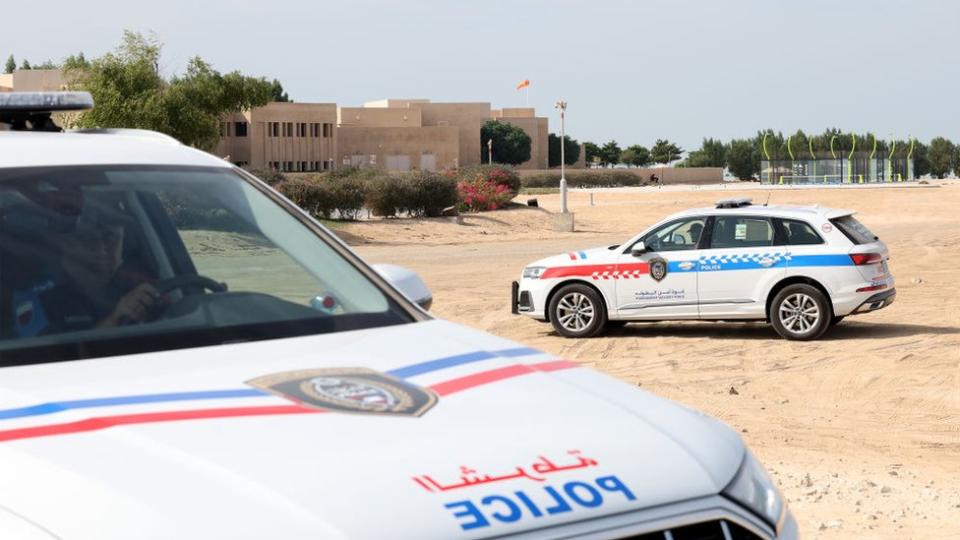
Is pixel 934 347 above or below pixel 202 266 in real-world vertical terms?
below

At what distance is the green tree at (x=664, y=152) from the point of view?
17388cm

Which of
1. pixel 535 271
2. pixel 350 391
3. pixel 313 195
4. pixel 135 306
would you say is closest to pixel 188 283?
pixel 135 306

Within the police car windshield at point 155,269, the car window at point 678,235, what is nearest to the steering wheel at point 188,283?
the police car windshield at point 155,269

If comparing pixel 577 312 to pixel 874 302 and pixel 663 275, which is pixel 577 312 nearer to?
pixel 663 275

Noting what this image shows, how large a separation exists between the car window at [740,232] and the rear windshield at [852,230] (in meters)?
0.81

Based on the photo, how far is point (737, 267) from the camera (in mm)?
17844

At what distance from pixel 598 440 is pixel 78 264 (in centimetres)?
169

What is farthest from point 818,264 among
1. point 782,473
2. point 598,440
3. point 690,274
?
point 598,440

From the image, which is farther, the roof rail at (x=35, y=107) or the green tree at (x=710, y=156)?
the green tree at (x=710, y=156)

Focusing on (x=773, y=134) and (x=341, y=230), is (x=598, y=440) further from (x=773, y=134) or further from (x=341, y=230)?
(x=773, y=134)

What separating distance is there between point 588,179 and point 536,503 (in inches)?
4595

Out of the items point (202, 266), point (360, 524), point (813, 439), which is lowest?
point (813, 439)

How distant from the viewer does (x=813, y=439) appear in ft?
37.3

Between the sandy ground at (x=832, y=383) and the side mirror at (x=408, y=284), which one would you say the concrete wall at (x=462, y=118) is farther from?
the side mirror at (x=408, y=284)
